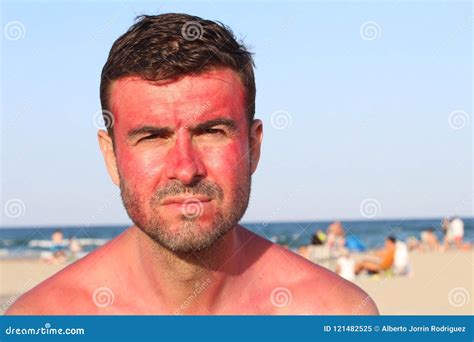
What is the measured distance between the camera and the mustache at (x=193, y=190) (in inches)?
160

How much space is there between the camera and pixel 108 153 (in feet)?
15.9

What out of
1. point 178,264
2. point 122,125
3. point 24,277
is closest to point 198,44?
point 122,125

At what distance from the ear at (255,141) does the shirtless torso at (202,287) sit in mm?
475

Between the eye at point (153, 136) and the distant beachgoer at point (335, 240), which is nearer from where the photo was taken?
the eye at point (153, 136)

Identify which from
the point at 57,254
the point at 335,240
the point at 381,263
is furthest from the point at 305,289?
the point at 57,254

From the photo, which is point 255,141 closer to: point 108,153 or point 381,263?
point 108,153

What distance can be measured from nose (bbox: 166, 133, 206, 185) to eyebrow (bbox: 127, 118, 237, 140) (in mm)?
81

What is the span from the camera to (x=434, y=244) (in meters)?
36.8

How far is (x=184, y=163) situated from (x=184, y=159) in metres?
0.03

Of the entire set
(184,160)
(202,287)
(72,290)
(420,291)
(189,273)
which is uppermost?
(184,160)

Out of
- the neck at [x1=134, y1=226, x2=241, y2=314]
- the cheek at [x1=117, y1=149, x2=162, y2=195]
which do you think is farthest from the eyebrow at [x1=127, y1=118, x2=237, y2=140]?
the neck at [x1=134, y1=226, x2=241, y2=314]

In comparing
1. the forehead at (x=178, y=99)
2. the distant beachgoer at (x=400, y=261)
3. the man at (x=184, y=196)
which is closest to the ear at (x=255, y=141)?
the man at (x=184, y=196)

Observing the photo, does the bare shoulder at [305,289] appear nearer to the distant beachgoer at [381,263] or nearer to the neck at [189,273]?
the neck at [189,273]

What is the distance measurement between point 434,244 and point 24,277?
2078 cm
